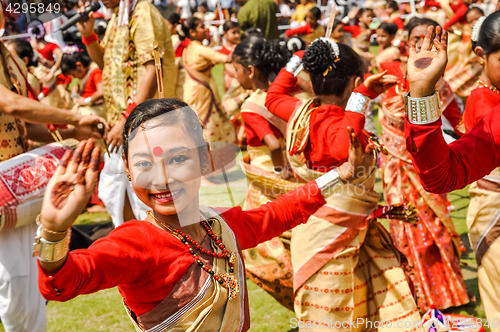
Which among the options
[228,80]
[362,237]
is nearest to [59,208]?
[362,237]

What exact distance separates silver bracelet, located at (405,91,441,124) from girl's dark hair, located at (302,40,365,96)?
1103 millimetres

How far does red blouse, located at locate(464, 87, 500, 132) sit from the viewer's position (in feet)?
7.19

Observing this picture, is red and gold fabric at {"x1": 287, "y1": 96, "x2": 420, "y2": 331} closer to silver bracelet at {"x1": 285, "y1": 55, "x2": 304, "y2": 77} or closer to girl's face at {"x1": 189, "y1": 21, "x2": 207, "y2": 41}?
silver bracelet at {"x1": 285, "y1": 55, "x2": 304, "y2": 77}

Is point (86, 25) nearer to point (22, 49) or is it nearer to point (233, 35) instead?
point (22, 49)

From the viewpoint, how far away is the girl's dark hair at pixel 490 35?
1988 mm

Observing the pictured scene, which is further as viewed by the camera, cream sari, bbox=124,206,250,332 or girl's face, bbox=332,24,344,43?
girl's face, bbox=332,24,344,43

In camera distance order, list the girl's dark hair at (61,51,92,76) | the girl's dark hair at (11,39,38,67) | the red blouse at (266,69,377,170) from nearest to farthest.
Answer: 1. the red blouse at (266,69,377,170)
2. the girl's dark hair at (11,39,38,67)
3. the girl's dark hair at (61,51,92,76)

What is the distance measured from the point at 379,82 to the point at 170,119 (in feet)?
3.73

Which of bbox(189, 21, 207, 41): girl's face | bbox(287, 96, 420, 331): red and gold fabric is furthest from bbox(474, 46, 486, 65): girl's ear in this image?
bbox(189, 21, 207, 41): girl's face

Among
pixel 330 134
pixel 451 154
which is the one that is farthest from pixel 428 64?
pixel 330 134

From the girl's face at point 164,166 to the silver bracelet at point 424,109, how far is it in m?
0.66

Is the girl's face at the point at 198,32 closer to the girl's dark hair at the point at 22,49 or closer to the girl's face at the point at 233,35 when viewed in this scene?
the girl's face at the point at 233,35

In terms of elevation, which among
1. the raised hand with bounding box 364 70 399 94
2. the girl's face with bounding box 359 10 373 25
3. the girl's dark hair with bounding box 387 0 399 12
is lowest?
the girl's face with bounding box 359 10 373 25

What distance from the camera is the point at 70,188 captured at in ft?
3.76
